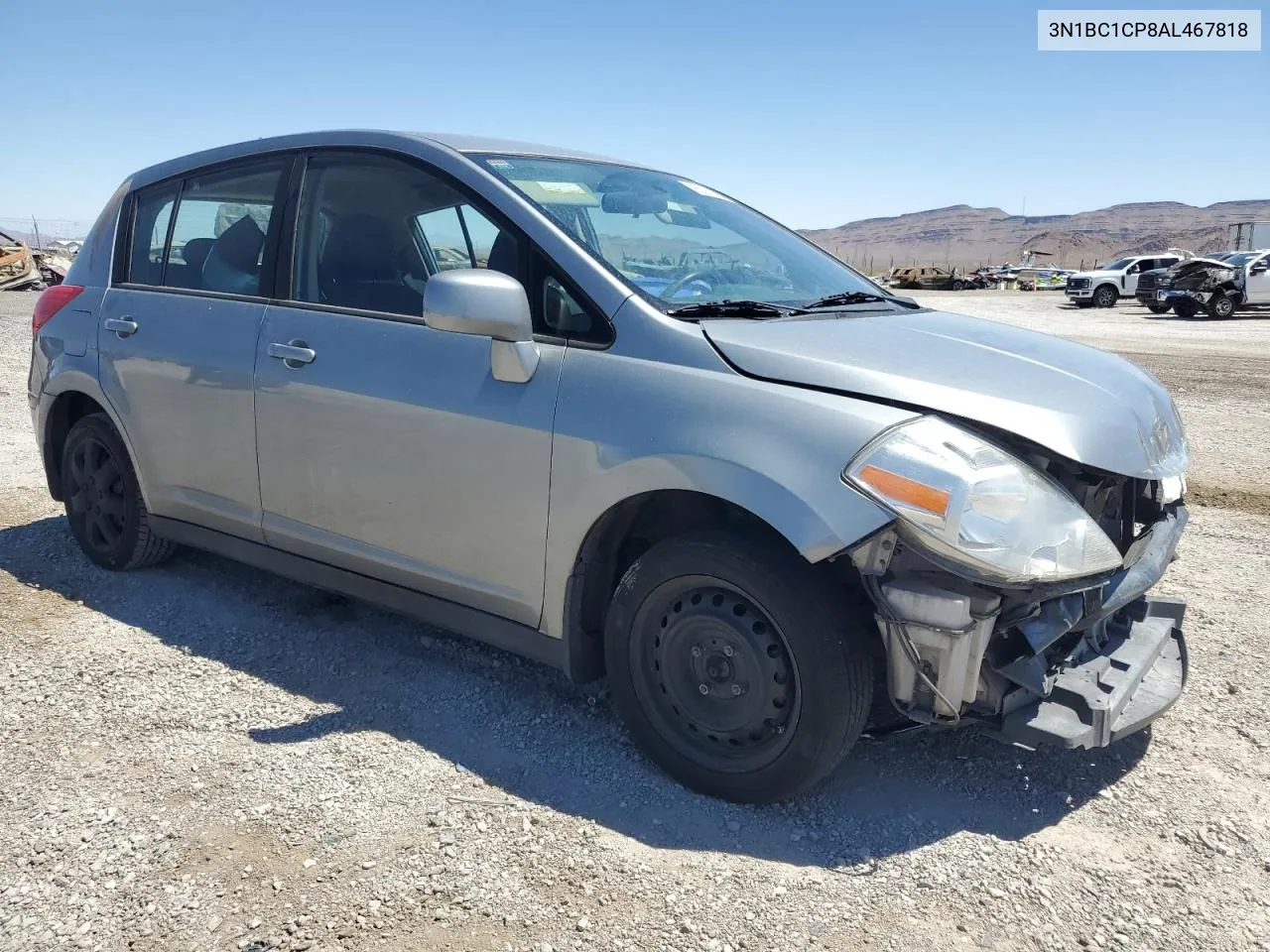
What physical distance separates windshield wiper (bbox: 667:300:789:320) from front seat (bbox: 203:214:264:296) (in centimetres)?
183

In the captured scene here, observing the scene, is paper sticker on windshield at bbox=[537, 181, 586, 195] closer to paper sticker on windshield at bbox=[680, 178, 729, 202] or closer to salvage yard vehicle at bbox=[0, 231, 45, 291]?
paper sticker on windshield at bbox=[680, 178, 729, 202]

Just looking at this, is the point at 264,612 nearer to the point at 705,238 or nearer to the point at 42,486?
the point at 705,238

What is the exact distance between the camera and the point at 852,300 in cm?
351

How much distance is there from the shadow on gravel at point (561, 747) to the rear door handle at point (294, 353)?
114 cm

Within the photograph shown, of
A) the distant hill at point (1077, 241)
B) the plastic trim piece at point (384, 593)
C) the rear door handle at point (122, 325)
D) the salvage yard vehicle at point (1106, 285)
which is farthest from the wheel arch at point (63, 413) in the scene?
the distant hill at point (1077, 241)

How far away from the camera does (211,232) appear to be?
4.12 meters

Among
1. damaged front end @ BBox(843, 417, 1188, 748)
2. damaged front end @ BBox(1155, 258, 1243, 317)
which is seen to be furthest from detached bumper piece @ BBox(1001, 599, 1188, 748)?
damaged front end @ BBox(1155, 258, 1243, 317)

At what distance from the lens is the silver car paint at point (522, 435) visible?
100.0 inches

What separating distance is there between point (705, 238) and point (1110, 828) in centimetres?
233

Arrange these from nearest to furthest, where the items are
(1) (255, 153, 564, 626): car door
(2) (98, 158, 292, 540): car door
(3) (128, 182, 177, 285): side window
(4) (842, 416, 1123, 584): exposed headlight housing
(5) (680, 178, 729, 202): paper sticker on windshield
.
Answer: (4) (842, 416, 1123, 584): exposed headlight housing, (1) (255, 153, 564, 626): car door, (2) (98, 158, 292, 540): car door, (5) (680, 178, 729, 202): paper sticker on windshield, (3) (128, 182, 177, 285): side window

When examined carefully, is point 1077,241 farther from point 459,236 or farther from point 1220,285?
point 459,236

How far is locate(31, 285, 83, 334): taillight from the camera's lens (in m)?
4.58

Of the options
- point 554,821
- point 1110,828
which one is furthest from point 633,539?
point 1110,828

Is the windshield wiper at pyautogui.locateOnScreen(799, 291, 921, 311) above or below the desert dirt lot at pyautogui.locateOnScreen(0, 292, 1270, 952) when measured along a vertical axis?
above
